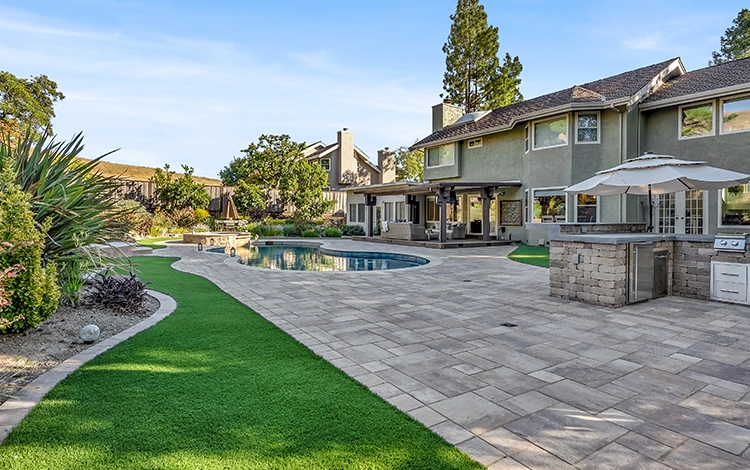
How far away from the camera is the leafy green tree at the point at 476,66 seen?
2770 cm

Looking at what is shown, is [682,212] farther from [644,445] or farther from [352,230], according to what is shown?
[352,230]

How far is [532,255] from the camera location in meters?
13.4

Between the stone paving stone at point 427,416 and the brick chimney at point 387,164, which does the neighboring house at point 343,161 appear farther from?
the stone paving stone at point 427,416

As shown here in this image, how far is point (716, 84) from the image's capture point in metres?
13.1

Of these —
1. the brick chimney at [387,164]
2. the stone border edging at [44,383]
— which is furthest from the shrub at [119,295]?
the brick chimney at [387,164]

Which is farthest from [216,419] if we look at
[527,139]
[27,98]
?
[27,98]

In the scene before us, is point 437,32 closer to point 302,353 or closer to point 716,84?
point 716,84

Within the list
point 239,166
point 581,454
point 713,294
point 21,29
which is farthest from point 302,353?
point 239,166

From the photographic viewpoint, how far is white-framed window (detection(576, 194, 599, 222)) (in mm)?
15155

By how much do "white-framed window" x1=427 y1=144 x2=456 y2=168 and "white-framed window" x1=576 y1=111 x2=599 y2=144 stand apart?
22.0 ft

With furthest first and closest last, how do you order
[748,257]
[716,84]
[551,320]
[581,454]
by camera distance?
1. [716,84]
2. [748,257]
3. [551,320]
4. [581,454]

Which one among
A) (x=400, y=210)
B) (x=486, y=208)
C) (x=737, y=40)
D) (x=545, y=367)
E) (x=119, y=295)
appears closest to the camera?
(x=545, y=367)

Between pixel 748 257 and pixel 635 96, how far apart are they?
986cm

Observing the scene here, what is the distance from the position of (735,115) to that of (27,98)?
36.3 m
